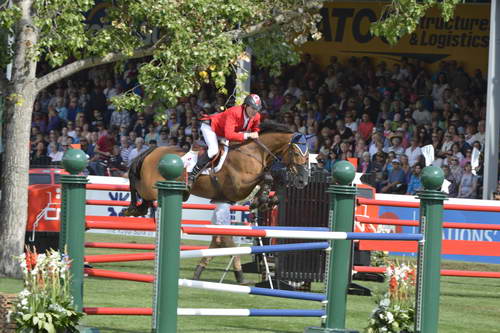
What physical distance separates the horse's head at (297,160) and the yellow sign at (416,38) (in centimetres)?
1149

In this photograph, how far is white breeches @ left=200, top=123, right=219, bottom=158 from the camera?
44.8ft

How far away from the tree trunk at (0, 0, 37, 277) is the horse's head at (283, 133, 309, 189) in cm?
314

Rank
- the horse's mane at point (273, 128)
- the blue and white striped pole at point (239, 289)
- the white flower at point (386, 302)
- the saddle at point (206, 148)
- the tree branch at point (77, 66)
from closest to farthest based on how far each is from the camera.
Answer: the blue and white striped pole at point (239, 289)
the white flower at point (386, 302)
the tree branch at point (77, 66)
the saddle at point (206, 148)
the horse's mane at point (273, 128)

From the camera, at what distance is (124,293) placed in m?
11.1

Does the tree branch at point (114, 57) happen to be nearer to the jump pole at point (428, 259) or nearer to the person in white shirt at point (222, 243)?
the person in white shirt at point (222, 243)

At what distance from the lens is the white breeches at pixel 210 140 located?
538 inches

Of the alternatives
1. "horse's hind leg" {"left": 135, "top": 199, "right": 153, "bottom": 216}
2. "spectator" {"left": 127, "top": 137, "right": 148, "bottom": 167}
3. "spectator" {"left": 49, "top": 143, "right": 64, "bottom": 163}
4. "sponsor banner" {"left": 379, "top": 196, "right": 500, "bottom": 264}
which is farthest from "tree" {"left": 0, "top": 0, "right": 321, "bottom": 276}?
"spectator" {"left": 49, "top": 143, "right": 64, "bottom": 163}

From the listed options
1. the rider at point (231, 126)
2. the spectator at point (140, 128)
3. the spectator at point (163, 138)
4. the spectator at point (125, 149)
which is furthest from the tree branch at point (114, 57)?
the spectator at point (140, 128)

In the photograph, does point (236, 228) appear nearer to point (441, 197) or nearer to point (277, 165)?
point (441, 197)

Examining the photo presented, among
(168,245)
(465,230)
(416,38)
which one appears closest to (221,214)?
(465,230)

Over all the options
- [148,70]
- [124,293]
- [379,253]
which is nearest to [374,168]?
[379,253]

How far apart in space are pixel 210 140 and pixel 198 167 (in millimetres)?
383

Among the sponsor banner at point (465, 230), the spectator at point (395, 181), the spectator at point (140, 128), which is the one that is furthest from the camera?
the spectator at point (140, 128)

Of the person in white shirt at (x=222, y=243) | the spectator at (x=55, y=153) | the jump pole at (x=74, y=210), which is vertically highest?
the spectator at (x=55, y=153)
